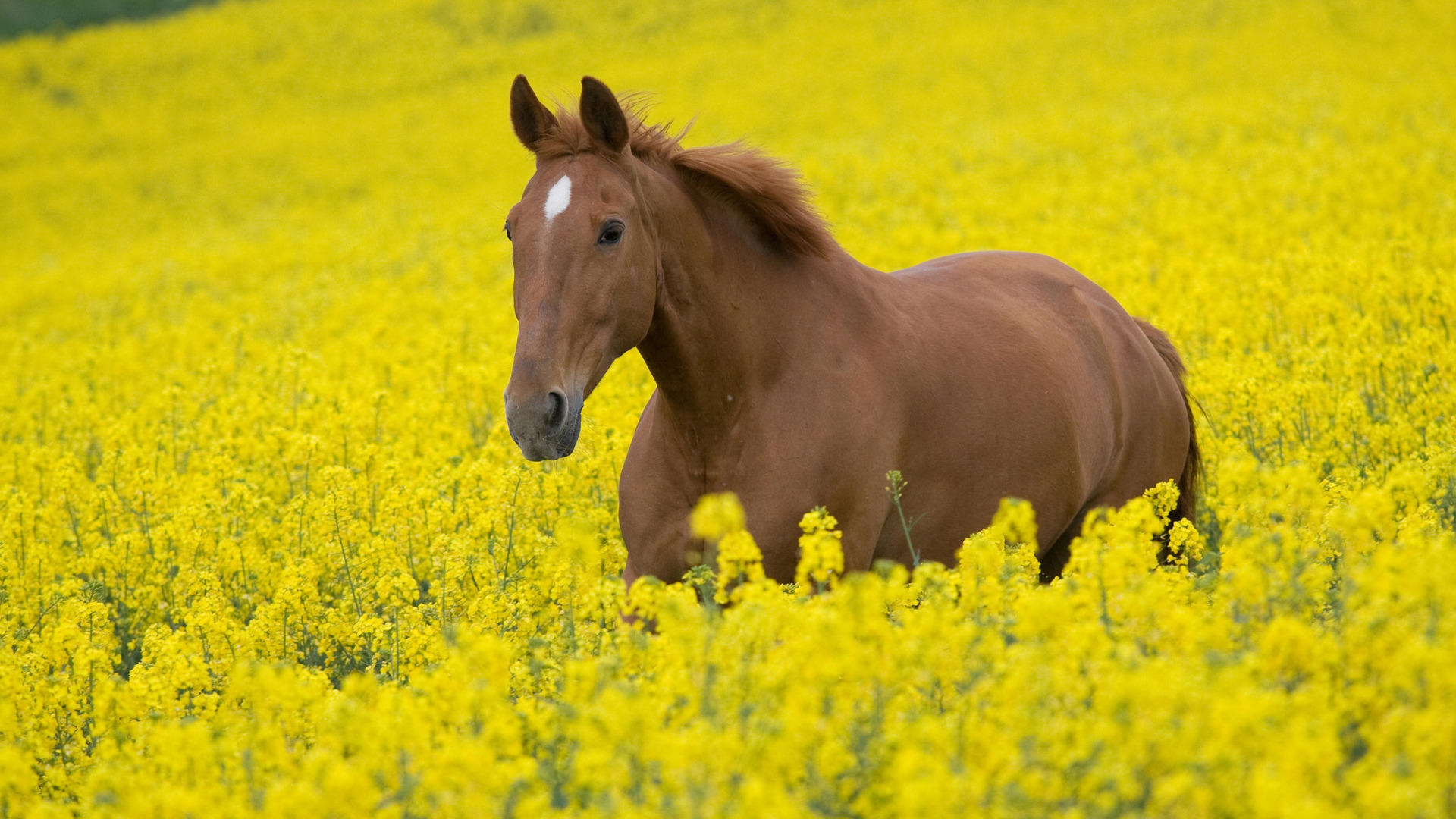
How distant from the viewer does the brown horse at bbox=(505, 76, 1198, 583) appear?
12.5ft

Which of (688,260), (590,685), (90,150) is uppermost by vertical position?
(688,260)

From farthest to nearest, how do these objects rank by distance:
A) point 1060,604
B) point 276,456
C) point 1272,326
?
point 1272,326, point 276,456, point 1060,604

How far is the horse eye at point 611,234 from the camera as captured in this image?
3.83 metres

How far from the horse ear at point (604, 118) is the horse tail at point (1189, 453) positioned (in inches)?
119

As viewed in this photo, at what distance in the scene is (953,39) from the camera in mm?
30250

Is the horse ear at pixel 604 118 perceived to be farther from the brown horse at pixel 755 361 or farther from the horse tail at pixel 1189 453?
the horse tail at pixel 1189 453

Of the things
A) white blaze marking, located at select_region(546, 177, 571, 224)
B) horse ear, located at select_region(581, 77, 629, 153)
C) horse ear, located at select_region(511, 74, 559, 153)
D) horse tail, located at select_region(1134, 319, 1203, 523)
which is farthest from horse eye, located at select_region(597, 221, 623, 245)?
horse tail, located at select_region(1134, 319, 1203, 523)

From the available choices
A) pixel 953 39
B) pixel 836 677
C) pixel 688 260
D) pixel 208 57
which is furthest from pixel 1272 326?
pixel 208 57

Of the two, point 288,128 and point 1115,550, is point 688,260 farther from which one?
point 288,128

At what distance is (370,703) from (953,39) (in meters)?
29.4

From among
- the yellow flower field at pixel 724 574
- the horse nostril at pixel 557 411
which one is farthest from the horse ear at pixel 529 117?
the horse nostril at pixel 557 411

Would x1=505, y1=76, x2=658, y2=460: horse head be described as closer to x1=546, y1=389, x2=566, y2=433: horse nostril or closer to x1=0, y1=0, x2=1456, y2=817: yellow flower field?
x1=546, y1=389, x2=566, y2=433: horse nostril

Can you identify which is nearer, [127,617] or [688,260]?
[688,260]

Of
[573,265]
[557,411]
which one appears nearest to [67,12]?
[573,265]
